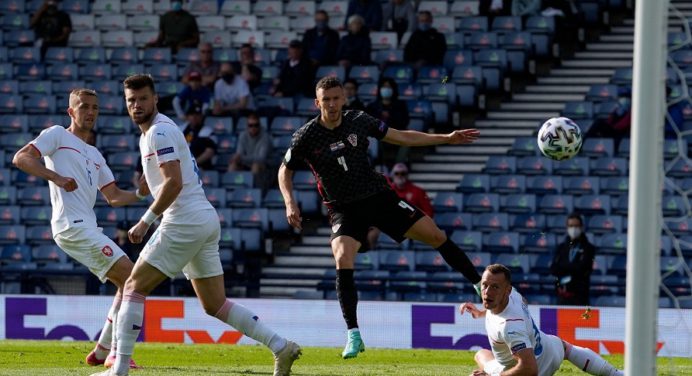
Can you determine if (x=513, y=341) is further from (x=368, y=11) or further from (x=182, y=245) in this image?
(x=368, y=11)

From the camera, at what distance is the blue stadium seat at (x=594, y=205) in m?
20.0

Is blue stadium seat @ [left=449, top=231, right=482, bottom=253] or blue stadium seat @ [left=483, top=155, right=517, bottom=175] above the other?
Result: blue stadium seat @ [left=483, top=155, right=517, bottom=175]

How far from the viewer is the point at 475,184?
20984 millimetres

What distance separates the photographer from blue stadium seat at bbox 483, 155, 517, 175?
21.0 metres

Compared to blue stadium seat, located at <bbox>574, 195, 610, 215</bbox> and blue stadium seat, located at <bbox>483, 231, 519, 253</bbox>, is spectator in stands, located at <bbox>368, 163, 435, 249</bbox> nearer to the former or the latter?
blue stadium seat, located at <bbox>483, 231, 519, 253</bbox>

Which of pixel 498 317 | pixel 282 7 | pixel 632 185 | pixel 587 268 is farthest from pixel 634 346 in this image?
pixel 282 7

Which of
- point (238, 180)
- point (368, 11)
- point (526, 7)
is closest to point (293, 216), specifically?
point (238, 180)

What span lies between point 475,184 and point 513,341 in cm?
1187

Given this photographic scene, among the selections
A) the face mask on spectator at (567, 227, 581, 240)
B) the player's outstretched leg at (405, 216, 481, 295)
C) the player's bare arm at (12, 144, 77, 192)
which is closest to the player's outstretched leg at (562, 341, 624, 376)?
the player's outstretched leg at (405, 216, 481, 295)

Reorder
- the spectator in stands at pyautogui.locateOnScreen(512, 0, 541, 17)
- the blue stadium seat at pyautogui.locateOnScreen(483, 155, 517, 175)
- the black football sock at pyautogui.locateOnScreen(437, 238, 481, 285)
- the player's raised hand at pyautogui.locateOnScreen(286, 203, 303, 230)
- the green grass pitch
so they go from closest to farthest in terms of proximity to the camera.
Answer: the player's raised hand at pyautogui.locateOnScreen(286, 203, 303, 230)
the black football sock at pyautogui.locateOnScreen(437, 238, 481, 285)
the green grass pitch
the blue stadium seat at pyautogui.locateOnScreen(483, 155, 517, 175)
the spectator in stands at pyautogui.locateOnScreen(512, 0, 541, 17)

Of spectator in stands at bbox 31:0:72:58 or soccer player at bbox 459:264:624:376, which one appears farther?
spectator in stands at bbox 31:0:72:58

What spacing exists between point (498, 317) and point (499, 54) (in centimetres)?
1362

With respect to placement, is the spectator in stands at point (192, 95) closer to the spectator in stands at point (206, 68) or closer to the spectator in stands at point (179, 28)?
the spectator in stands at point (206, 68)

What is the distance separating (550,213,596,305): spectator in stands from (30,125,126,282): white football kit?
25.8ft
